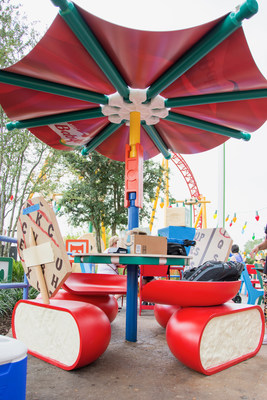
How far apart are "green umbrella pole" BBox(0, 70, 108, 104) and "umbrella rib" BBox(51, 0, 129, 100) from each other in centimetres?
47

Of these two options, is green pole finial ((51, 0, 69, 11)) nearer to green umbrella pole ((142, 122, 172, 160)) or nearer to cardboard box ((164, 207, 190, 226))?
green umbrella pole ((142, 122, 172, 160))

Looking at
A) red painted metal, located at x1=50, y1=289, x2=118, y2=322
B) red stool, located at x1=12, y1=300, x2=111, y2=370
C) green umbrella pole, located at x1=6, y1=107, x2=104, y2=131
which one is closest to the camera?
red stool, located at x1=12, y1=300, x2=111, y2=370

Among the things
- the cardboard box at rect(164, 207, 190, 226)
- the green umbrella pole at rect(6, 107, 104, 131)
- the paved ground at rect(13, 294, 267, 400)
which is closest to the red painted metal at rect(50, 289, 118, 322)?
the paved ground at rect(13, 294, 267, 400)

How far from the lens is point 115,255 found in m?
3.08

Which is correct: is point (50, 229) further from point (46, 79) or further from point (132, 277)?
point (46, 79)

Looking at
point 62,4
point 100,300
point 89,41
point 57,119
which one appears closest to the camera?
point 62,4

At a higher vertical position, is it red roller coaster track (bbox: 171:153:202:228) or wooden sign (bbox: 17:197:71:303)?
red roller coaster track (bbox: 171:153:202:228)

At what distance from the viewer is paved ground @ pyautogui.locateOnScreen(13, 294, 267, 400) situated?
7.57 ft

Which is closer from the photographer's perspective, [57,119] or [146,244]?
[146,244]

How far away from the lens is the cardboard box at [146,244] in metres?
3.36

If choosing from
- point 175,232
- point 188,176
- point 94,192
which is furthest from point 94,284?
point 188,176

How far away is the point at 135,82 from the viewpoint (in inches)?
182

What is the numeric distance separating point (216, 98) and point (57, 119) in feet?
9.23

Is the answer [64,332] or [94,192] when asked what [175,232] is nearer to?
[64,332]
